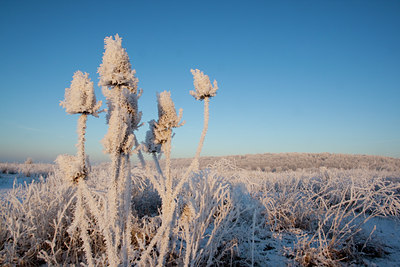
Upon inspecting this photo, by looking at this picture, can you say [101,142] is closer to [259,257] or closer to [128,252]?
[128,252]

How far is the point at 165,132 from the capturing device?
1.37 m

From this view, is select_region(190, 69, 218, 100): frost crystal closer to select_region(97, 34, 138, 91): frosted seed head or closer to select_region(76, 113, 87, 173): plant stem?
select_region(97, 34, 138, 91): frosted seed head

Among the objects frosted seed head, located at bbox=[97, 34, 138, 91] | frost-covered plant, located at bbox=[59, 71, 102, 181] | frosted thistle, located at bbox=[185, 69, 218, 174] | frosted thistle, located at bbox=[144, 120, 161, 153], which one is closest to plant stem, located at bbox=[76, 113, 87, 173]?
frost-covered plant, located at bbox=[59, 71, 102, 181]

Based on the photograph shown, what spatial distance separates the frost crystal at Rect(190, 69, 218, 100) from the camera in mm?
1337

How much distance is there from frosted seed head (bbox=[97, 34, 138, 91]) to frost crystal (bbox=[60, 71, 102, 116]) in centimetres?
9

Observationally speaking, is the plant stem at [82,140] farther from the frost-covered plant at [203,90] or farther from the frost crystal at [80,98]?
the frost-covered plant at [203,90]

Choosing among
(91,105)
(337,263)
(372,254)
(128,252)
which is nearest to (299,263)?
(337,263)

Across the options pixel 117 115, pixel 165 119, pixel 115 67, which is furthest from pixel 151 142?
pixel 115 67

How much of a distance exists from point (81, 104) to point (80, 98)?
3cm

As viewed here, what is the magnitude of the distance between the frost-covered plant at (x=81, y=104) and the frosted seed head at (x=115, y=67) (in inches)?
3.7

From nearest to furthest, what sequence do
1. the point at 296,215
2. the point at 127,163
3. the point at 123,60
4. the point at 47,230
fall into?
the point at 123,60
the point at 127,163
the point at 47,230
the point at 296,215

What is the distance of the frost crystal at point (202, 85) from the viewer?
1337 mm

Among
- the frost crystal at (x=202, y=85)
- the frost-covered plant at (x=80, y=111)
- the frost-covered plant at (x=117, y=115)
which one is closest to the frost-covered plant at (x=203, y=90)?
the frost crystal at (x=202, y=85)

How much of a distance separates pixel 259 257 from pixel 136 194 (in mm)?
2366
